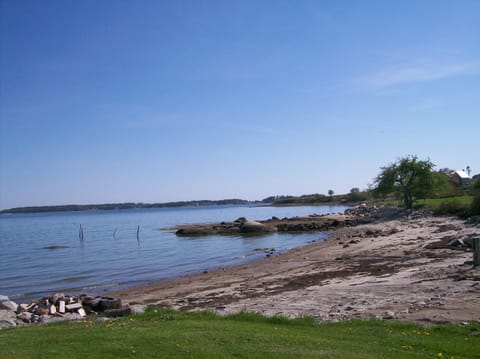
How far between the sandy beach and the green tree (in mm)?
29391

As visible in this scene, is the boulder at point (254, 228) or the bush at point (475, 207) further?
the boulder at point (254, 228)

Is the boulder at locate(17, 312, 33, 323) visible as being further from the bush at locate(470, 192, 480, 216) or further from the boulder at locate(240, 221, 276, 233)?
the boulder at locate(240, 221, 276, 233)

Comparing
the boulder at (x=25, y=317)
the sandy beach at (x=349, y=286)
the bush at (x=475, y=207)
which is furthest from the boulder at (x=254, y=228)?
the boulder at (x=25, y=317)

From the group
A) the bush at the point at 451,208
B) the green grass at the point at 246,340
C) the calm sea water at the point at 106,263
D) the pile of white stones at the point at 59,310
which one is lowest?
the calm sea water at the point at 106,263

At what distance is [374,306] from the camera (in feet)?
43.4

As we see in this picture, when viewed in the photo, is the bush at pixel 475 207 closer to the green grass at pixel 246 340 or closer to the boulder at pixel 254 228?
the boulder at pixel 254 228

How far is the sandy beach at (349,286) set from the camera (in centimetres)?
1268

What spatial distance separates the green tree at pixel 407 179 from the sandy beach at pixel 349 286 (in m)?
29.4

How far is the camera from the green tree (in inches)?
2313

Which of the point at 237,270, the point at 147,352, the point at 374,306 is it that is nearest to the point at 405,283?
the point at 374,306

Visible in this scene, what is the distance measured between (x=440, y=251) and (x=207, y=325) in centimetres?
1735

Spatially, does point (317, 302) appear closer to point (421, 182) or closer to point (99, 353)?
point (99, 353)

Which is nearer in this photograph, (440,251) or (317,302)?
(317,302)

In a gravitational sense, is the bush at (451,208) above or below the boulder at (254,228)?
above
